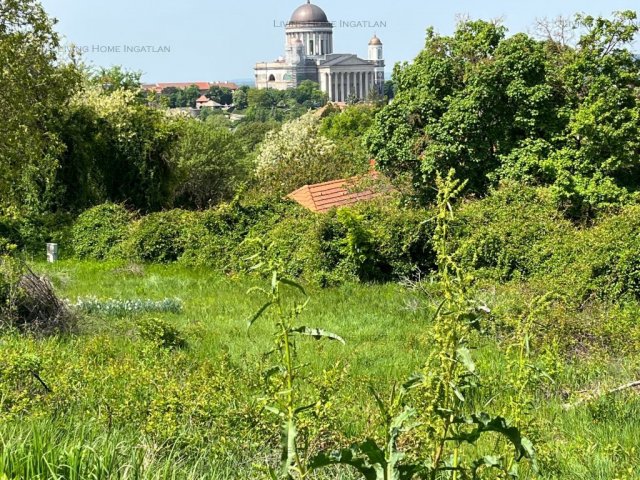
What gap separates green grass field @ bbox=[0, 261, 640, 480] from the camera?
4547 millimetres

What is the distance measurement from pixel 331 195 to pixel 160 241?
299 inches

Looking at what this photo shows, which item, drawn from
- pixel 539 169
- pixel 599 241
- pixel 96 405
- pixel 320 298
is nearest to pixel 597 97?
pixel 539 169

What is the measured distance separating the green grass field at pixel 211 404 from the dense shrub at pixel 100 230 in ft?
25.0

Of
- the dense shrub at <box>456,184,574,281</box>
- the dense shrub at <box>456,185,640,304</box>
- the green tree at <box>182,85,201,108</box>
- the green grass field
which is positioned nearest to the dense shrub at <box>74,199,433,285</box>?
the dense shrub at <box>456,184,574,281</box>

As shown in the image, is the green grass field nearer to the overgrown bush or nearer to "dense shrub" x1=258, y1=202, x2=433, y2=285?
the overgrown bush

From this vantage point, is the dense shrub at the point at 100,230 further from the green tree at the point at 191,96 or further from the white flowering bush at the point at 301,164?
the green tree at the point at 191,96

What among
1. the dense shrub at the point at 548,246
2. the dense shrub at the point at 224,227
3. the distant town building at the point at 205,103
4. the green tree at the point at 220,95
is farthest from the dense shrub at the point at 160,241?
the green tree at the point at 220,95

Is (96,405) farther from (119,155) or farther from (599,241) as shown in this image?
(119,155)

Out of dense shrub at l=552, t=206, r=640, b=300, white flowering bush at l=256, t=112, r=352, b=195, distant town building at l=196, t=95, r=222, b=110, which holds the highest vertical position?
distant town building at l=196, t=95, r=222, b=110

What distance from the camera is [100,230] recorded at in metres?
19.7

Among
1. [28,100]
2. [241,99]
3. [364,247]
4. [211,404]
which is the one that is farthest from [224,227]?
[241,99]

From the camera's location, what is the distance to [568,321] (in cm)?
1007

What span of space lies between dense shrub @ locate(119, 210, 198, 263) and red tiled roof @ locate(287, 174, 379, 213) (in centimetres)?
557

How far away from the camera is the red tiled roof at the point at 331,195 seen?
23.5 m
